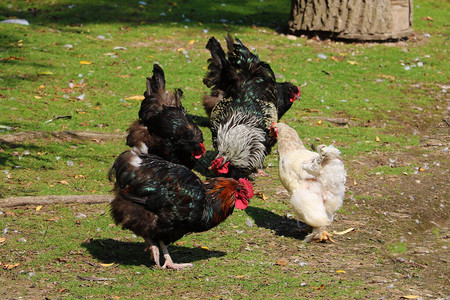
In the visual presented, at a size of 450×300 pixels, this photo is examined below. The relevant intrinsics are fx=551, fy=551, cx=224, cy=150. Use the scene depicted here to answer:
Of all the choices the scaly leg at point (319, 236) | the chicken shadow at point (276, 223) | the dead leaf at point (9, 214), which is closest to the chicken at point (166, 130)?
the chicken shadow at point (276, 223)

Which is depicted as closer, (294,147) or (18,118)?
(294,147)

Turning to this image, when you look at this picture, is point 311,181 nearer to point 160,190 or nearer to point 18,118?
point 160,190

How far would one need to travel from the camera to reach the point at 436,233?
282 inches

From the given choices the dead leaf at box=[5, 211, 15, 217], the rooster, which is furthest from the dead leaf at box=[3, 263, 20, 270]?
the rooster

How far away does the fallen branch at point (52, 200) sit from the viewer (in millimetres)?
6953

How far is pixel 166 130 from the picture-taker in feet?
26.7

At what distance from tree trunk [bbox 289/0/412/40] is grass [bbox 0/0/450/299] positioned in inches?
14.3

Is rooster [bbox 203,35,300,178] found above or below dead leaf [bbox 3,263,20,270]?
above

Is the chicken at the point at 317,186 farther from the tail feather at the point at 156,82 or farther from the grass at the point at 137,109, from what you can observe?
the tail feather at the point at 156,82

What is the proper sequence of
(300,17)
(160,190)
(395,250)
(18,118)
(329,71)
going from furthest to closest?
(300,17), (329,71), (18,118), (395,250), (160,190)

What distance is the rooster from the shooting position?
26.8 feet

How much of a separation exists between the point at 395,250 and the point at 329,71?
7473 mm

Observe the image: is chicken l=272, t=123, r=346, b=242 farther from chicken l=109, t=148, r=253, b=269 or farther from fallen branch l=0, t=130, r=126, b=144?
fallen branch l=0, t=130, r=126, b=144

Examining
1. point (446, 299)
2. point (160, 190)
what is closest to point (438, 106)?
point (446, 299)
